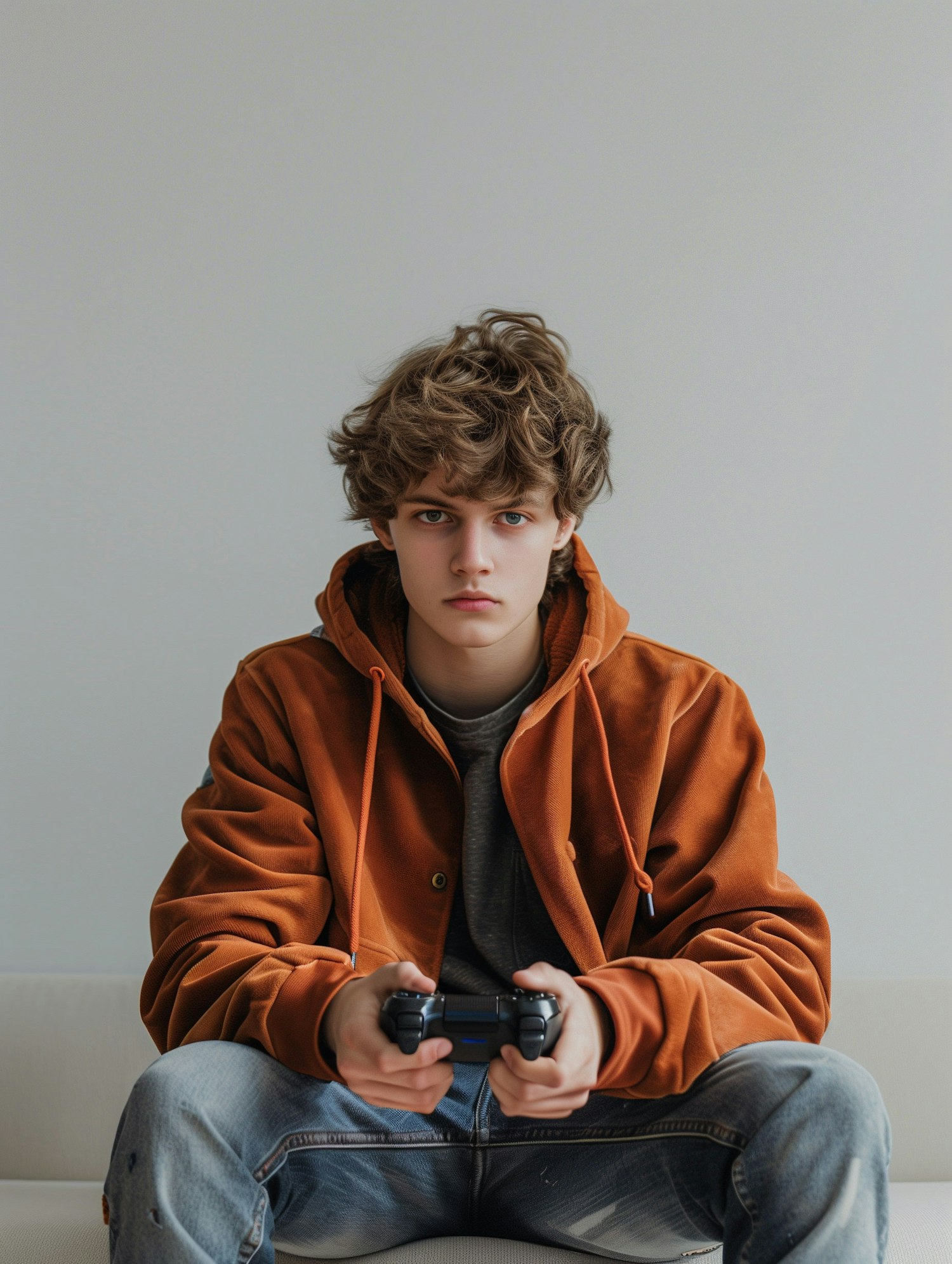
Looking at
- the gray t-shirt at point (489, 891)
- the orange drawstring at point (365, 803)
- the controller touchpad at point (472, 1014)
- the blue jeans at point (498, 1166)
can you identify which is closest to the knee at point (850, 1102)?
the blue jeans at point (498, 1166)

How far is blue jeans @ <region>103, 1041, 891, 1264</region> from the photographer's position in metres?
0.82

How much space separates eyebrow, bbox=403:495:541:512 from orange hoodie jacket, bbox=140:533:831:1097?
15 centimetres

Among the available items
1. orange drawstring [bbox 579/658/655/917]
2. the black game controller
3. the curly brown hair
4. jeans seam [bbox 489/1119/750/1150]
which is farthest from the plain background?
the black game controller

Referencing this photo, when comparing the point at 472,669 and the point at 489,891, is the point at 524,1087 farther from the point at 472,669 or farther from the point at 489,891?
the point at 472,669

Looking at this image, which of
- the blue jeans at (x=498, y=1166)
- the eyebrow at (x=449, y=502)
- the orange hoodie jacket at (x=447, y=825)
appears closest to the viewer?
the blue jeans at (x=498, y=1166)

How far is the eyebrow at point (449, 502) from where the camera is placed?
118 cm

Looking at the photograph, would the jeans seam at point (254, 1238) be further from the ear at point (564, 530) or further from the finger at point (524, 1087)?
the ear at point (564, 530)

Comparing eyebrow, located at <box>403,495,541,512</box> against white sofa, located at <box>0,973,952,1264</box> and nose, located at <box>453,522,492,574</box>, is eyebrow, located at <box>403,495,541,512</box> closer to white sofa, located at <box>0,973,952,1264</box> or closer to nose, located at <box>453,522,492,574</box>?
nose, located at <box>453,522,492,574</box>

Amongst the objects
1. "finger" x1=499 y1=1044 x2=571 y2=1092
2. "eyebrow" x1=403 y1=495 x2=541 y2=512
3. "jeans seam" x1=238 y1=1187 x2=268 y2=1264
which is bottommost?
"jeans seam" x1=238 y1=1187 x2=268 y2=1264

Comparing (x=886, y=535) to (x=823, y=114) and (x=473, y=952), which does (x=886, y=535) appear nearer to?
(x=823, y=114)

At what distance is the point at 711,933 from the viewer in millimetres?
1061

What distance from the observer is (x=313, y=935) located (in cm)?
116

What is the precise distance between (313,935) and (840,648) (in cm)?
97

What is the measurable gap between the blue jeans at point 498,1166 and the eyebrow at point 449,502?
550 millimetres
